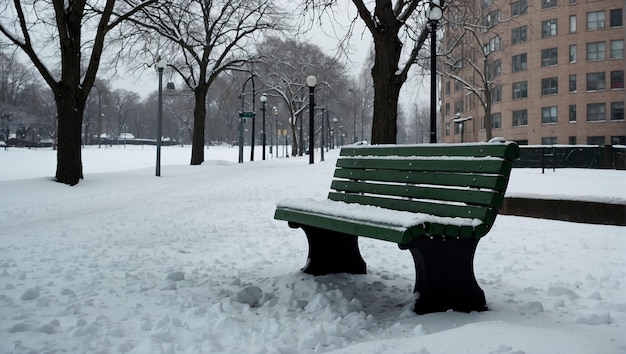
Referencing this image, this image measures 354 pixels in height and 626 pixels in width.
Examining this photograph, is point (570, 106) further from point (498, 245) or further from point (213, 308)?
point (213, 308)

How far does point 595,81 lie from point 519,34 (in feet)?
26.9

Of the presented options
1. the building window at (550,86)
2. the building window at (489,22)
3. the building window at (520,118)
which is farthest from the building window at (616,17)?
the building window at (520,118)

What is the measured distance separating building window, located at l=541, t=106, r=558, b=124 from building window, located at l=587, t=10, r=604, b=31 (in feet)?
23.9

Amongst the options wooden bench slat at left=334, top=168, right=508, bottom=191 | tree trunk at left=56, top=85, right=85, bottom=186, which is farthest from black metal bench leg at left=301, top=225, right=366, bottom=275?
tree trunk at left=56, top=85, right=85, bottom=186

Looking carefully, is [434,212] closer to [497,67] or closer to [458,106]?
[497,67]

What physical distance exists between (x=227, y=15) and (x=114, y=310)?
23101 millimetres

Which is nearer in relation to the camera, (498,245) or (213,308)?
(213,308)

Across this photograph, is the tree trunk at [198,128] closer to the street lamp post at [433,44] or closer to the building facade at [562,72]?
the street lamp post at [433,44]

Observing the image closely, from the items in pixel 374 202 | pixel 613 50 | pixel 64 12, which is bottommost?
pixel 374 202

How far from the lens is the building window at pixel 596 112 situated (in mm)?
44031

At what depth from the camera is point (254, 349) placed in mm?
2916

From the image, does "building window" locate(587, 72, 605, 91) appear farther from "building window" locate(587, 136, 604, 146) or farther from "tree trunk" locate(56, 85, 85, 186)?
"tree trunk" locate(56, 85, 85, 186)

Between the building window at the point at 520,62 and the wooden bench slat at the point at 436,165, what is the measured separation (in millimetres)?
48378

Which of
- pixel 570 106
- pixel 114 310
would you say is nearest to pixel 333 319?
pixel 114 310
